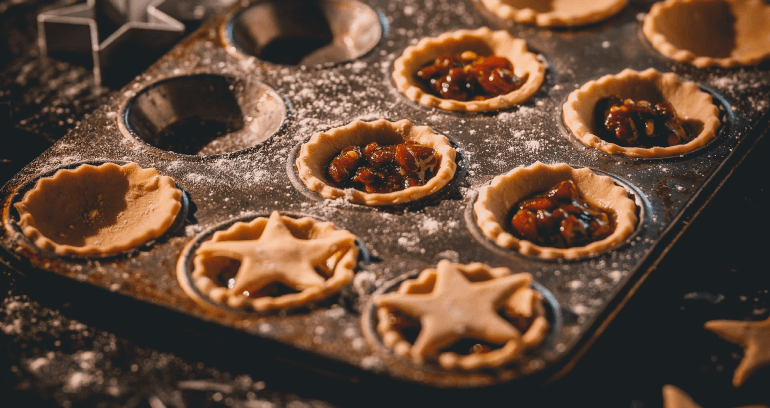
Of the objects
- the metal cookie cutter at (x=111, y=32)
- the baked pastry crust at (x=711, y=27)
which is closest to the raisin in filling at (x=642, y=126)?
the baked pastry crust at (x=711, y=27)

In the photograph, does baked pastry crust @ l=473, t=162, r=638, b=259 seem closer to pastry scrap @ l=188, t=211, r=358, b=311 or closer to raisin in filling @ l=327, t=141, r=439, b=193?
raisin in filling @ l=327, t=141, r=439, b=193

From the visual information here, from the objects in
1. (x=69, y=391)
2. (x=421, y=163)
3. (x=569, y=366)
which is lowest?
(x=69, y=391)

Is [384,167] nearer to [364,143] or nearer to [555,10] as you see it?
[364,143]

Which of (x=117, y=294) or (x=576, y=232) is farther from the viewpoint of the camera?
(x=576, y=232)

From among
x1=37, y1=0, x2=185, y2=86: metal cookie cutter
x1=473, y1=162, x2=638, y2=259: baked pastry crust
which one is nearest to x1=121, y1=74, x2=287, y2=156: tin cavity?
x1=37, y1=0, x2=185, y2=86: metal cookie cutter

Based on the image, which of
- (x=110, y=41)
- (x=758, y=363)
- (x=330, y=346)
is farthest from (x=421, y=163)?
(x=110, y=41)

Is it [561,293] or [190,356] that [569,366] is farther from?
[190,356]
